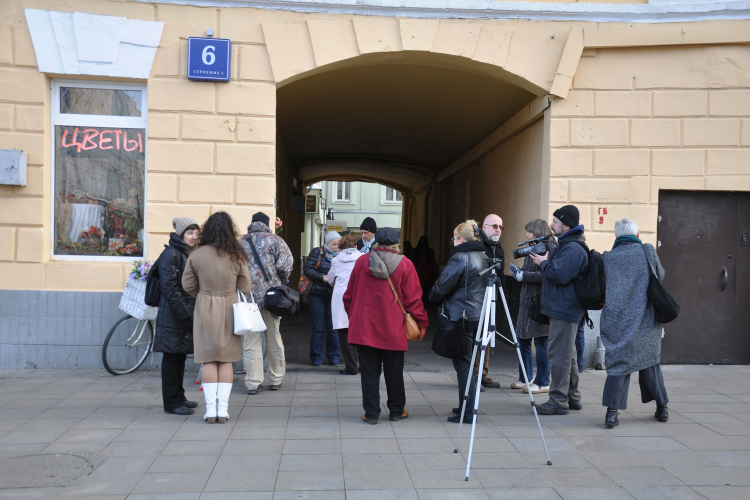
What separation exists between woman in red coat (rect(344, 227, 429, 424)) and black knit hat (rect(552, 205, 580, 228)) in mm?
1378

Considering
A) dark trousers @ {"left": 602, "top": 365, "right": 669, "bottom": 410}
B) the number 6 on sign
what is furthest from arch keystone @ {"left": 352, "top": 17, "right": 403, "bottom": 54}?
dark trousers @ {"left": 602, "top": 365, "right": 669, "bottom": 410}

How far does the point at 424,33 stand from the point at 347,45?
3.04ft

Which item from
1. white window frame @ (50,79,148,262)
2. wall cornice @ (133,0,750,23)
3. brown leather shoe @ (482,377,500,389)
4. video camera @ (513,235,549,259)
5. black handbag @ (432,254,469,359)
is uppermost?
wall cornice @ (133,0,750,23)

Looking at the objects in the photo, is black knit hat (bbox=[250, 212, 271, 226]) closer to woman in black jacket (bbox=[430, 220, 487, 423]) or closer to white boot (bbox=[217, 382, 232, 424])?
white boot (bbox=[217, 382, 232, 424])

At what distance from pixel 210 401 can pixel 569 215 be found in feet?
11.1

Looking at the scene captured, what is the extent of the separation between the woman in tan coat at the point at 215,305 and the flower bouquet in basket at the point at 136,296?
1925 millimetres

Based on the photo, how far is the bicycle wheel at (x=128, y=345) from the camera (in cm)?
736

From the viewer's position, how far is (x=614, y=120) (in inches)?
314

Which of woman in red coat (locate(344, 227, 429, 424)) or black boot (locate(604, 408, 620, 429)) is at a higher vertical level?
woman in red coat (locate(344, 227, 429, 424))

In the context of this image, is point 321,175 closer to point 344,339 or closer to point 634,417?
point 344,339

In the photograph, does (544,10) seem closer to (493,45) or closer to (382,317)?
(493,45)

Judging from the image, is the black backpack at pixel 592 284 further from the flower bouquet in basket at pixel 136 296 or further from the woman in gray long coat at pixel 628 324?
the flower bouquet in basket at pixel 136 296

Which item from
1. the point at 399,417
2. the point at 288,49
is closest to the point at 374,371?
the point at 399,417

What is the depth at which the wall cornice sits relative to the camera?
25.4 feet
